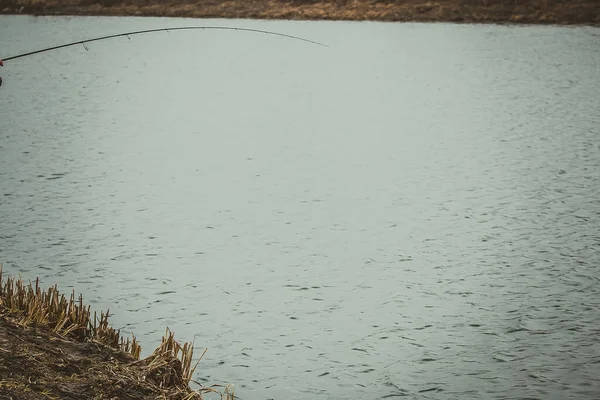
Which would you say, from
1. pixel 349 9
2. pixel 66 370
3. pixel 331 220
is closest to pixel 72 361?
pixel 66 370

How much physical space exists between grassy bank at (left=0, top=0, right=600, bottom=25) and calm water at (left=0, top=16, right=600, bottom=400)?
19.3 feet

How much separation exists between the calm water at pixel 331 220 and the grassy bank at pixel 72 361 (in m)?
0.25

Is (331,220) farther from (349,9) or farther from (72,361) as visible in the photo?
(349,9)

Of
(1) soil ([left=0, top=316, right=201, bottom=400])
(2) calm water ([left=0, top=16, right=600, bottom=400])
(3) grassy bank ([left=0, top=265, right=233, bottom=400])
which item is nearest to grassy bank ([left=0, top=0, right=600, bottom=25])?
(2) calm water ([left=0, top=16, right=600, bottom=400])

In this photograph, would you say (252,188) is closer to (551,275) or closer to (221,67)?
(551,275)

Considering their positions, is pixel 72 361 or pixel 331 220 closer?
pixel 72 361

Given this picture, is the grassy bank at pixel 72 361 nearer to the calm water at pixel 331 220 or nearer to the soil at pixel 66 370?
the soil at pixel 66 370

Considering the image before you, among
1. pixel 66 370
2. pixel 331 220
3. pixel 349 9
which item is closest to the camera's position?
pixel 66 370

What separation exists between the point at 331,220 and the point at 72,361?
8.64 feet

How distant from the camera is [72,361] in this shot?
2801 millimetres

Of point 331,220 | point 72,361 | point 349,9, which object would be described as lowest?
point 331,220

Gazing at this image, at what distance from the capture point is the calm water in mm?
3363

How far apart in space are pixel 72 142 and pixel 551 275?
177 inches

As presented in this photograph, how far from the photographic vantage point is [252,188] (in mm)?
5961
